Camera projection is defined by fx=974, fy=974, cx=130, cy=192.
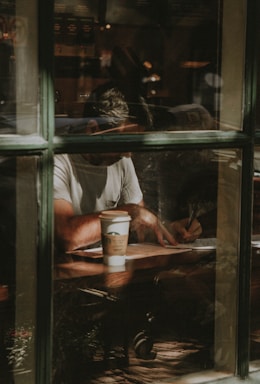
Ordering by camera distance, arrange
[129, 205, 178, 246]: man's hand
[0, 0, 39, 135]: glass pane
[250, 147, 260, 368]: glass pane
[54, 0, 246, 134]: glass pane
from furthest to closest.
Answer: [250, 147, 260, 368]: glass pane
[129, 205, 178, 246]: man's hand
[54, 0, 246, 134]: glass pane
[0, 0, 39, 135]: glass pane

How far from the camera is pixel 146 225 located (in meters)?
3.37

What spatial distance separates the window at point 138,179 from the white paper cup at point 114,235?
0.03 meters

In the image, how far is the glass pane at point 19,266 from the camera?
2.99m

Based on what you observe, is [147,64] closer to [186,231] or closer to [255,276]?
[186,231]

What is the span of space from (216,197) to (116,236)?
412 mm

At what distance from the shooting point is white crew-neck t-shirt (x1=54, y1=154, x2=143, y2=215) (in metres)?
3.09

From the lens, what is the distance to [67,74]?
3051mm

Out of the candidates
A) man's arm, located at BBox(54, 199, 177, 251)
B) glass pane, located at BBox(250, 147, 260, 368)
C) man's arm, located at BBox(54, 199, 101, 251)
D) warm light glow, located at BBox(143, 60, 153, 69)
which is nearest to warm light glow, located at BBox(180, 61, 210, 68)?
warm light glow, located at BBox(143, 60, 153, 69)

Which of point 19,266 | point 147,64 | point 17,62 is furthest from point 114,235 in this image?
point 17,62

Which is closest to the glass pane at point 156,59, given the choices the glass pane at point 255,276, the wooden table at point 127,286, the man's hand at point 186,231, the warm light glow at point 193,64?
the warm light glow at point 193,64

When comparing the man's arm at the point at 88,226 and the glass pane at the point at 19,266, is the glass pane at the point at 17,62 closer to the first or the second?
the glass pane at the point at 19,266

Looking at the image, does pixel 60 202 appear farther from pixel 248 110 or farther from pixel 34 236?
pixel 248 110

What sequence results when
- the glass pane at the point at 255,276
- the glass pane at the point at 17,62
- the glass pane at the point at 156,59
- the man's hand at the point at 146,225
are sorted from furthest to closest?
the glass pane at the point at 255,276, the man's hand at the point at 146,225, the glass pane at the point at 156,59, the glass pane at the point at 17,62

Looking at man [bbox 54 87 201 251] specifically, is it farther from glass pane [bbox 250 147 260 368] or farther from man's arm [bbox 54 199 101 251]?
glass pane [bbox 250 147 260 368]
